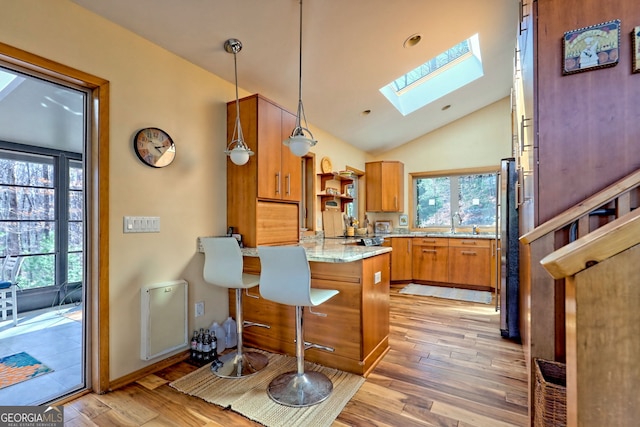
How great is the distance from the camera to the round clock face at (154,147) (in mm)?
2150

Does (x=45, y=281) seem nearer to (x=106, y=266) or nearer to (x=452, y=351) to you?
(x=106, y=266)

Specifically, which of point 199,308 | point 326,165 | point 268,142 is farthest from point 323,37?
point 199,308

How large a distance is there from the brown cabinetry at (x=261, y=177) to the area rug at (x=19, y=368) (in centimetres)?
178

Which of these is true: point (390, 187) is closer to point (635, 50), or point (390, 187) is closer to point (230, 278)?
point (230, 278)

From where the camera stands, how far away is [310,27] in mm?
2430

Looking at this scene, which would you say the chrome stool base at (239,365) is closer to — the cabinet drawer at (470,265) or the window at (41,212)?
the window at (41,212)

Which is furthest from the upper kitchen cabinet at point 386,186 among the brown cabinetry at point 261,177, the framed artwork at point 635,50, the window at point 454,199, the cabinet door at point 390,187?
the framed artwork at point 635,50

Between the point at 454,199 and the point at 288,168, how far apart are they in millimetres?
3795

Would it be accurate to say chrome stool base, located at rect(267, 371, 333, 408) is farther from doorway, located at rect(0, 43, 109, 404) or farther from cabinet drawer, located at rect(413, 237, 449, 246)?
cabinet drawer, located at rect(413, 237, 449, 246)

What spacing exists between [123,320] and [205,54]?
7.26 ft

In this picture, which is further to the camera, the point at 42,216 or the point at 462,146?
the point at 462,146

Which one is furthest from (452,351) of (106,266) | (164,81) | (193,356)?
(164,81)

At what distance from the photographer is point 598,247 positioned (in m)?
0.60

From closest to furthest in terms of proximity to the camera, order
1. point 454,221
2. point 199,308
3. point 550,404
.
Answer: point 550,404 → point 199,308 → point 454,221
